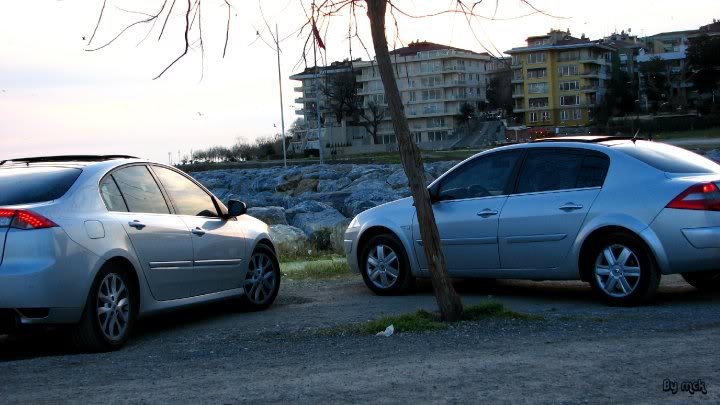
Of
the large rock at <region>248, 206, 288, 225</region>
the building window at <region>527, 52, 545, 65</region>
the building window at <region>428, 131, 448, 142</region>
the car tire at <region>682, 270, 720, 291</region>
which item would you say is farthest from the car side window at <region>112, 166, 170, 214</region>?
the building window at <region>428, 131, 448, 142</region>

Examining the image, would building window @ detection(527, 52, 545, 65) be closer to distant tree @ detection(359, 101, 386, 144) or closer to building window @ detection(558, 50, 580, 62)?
building window @ detection(558, 50, 580, 62)

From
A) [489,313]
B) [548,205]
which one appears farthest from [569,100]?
[489,313]

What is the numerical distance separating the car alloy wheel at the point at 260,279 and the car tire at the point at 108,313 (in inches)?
80.1

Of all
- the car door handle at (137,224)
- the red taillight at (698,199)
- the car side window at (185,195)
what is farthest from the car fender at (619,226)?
the car door handle at (137,224)

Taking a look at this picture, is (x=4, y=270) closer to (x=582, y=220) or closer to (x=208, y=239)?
(x=208, y=239)

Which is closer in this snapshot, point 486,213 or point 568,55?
point 486,213

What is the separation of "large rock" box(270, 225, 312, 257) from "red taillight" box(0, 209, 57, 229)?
9.42 metres

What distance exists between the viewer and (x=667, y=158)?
9273 millimetres

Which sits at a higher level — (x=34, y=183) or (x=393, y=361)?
(x=34, y=183)

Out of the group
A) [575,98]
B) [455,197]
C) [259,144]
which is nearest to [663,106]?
[575,98]

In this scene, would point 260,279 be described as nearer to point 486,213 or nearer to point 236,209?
point 236,209

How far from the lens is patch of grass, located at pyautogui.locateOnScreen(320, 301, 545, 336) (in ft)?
25.4

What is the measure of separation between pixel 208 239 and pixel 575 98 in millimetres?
81526

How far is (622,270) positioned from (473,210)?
1.78 meters
